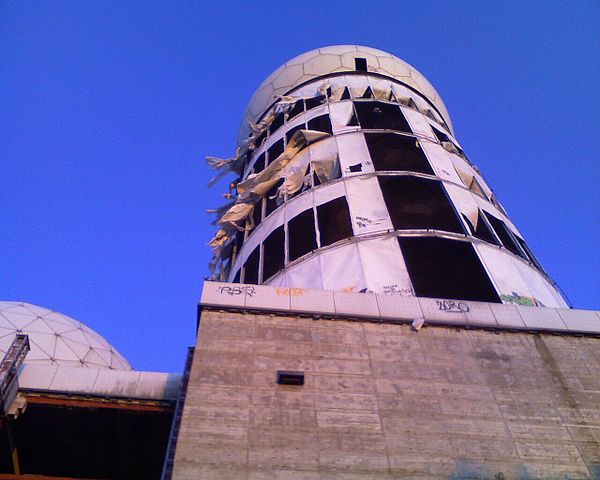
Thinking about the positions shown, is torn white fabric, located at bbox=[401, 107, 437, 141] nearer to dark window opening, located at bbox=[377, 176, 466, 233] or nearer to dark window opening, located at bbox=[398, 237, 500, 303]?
dark window opening, located at bbox=[377, 176, 466, 233]

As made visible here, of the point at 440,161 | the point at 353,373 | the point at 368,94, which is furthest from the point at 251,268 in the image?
the point at 368,94

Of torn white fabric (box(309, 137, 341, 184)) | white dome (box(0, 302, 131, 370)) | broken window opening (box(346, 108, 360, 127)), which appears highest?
broken window opening (box(346, 108, 360, 127))

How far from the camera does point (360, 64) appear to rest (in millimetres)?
31625

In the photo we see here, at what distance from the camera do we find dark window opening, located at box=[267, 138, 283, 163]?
25906 millimetres

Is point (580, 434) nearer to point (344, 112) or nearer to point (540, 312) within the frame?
point (540, 312)

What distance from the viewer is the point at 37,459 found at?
42.8 ft

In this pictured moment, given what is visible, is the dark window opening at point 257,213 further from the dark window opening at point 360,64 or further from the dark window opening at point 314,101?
the dark window opening at point 360,64

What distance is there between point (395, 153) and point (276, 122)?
7398mm

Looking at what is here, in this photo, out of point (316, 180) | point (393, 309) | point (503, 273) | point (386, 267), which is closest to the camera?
point (393, 309)

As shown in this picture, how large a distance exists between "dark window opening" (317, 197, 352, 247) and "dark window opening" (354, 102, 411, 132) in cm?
646

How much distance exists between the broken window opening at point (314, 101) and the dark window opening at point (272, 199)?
6023 millimetres

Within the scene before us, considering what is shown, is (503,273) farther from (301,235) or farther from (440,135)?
(440,135)

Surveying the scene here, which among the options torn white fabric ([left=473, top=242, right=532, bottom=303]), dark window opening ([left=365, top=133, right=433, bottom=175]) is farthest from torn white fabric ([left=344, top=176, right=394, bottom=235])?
torn white fabric ([left=473, top=242, right=532, bottom=303])

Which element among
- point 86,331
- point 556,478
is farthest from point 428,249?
point 86,331
